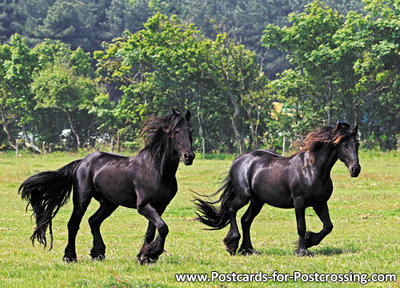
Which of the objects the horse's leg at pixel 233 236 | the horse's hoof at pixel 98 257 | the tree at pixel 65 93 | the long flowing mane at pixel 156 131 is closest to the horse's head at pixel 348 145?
the horse's leg at pixel 233 236

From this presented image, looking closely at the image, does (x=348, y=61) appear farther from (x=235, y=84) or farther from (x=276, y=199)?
(x=276, y=199)

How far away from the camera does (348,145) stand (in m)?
10.3

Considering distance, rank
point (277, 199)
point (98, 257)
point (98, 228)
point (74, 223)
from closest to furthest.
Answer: point (98, 257) < point (74, 223) < point (98, 228) < point (277, 199)

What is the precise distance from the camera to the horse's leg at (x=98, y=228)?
33.9ft

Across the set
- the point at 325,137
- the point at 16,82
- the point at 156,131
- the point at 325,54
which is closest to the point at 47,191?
the point at 156,131

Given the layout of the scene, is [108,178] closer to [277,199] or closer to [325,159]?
[277,199]

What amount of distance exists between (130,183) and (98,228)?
1185 mm

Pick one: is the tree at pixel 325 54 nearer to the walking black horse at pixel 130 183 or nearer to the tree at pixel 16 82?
the tree at pixel 16 82

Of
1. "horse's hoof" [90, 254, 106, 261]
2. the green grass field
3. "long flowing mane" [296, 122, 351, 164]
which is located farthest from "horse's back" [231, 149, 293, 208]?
"horse's hoof" [90, 254, 106, 261]

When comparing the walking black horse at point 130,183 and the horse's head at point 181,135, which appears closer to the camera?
the horse's head at point 181,135

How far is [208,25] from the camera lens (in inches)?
4070

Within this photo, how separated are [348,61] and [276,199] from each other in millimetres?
40293

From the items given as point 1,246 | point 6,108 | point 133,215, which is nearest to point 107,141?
point 6,108

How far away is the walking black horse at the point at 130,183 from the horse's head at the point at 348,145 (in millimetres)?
2839
